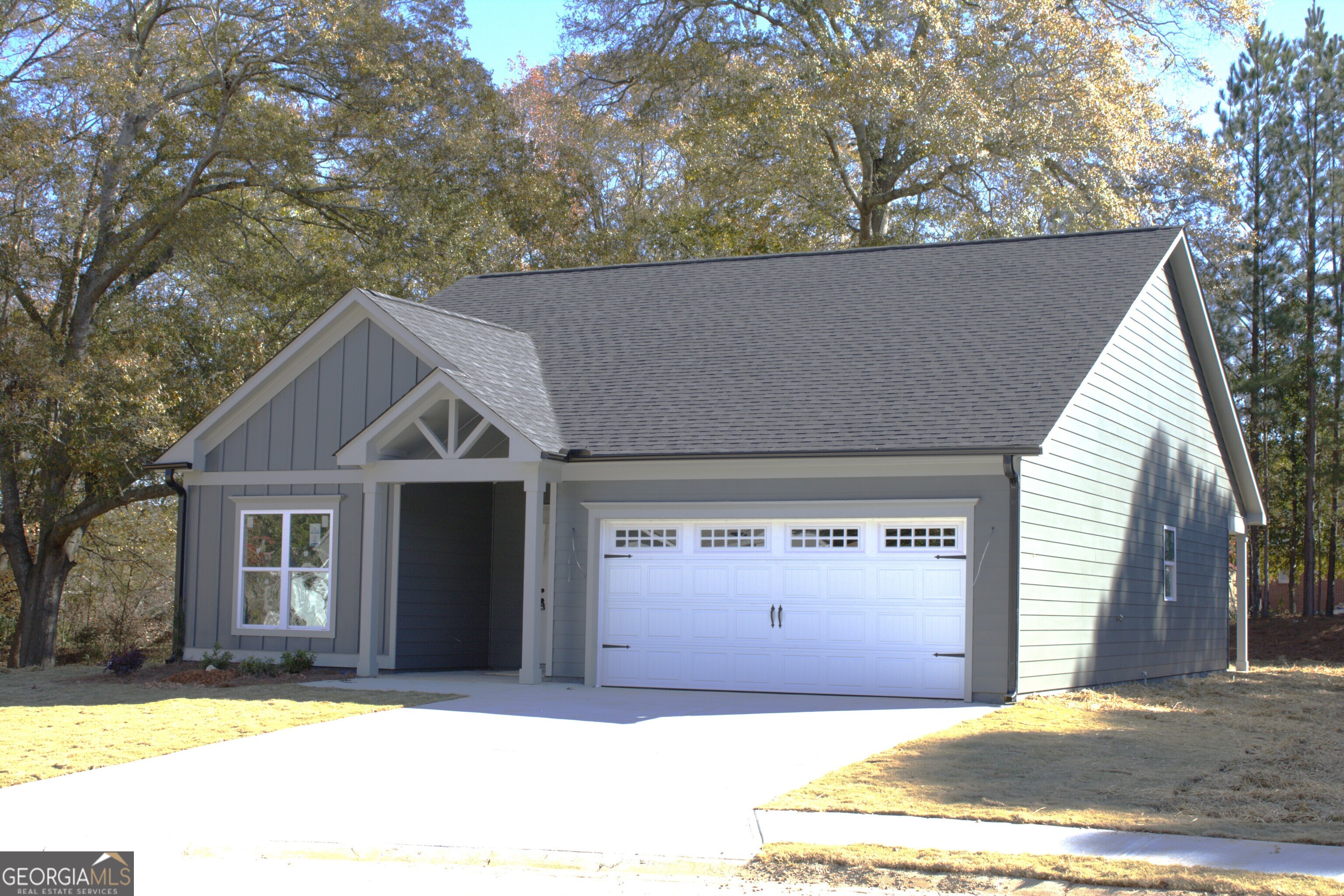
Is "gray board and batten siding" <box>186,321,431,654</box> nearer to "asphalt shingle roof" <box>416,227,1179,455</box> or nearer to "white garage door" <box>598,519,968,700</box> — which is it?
"asphalt shingle roof" <box>416,227,1179,455</box>

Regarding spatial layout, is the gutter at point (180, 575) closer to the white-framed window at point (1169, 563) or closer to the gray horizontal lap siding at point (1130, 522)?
the gray horizontal lap siding at point (1130, 522)

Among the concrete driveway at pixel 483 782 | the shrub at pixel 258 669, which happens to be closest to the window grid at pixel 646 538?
the concrete driveway at pixel 483 782

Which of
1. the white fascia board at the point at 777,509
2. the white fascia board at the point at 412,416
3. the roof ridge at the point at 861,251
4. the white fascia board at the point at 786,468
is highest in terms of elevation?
the roof ridge at the point at 861,251

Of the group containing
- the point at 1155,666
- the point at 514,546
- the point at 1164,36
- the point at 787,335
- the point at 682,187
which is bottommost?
the point at 1155,666

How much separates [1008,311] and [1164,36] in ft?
52.5

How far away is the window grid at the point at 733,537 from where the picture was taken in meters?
14.9

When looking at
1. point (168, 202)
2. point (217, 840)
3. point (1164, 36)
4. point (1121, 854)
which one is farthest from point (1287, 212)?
point (217, 840)

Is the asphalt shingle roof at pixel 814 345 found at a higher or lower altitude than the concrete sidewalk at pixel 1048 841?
higher

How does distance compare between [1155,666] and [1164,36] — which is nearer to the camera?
[1155,666]

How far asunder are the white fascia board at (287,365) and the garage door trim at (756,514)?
3218 mm

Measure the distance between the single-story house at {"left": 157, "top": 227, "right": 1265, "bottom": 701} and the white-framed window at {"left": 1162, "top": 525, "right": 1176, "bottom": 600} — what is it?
9cm

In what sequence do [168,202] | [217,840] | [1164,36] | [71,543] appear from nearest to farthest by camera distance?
[217,840]
[168,202]
[71,543]
[1164,36]

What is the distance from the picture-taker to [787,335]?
17.8 m

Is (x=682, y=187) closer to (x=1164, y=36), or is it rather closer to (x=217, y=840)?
(x=1164, y=36)
